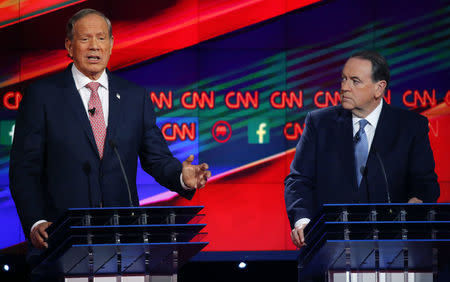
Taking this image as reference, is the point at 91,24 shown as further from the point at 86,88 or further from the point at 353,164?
the point at 353,164

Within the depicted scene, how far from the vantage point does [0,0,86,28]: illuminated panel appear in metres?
7.04

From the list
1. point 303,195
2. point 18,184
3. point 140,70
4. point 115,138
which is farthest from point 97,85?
point 140,70

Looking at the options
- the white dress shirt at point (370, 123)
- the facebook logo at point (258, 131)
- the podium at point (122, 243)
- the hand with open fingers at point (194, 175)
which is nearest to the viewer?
the podium at point (122, 243)

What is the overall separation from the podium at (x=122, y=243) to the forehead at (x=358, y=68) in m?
1.33

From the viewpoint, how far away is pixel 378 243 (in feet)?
8.06

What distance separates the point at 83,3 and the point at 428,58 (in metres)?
3.25

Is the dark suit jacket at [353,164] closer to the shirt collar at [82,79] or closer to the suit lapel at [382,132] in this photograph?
the suit lapel at [382,132]

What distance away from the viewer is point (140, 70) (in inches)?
283

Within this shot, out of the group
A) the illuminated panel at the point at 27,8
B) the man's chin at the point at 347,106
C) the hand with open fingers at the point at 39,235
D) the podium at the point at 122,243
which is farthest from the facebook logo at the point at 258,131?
the podium at the point at 122,243

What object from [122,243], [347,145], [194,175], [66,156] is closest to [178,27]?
[347,145]

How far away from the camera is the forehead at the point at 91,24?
3242mm

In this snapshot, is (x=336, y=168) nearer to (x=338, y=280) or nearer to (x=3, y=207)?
(x=338, y=280)

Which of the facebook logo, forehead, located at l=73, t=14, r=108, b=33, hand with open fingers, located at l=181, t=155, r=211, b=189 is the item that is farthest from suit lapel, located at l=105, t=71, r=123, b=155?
the facebook logo

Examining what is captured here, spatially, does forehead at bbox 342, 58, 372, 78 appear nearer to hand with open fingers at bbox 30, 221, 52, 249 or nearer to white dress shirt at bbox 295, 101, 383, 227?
white dress shirt at bbox 295, 101, 383, 227
